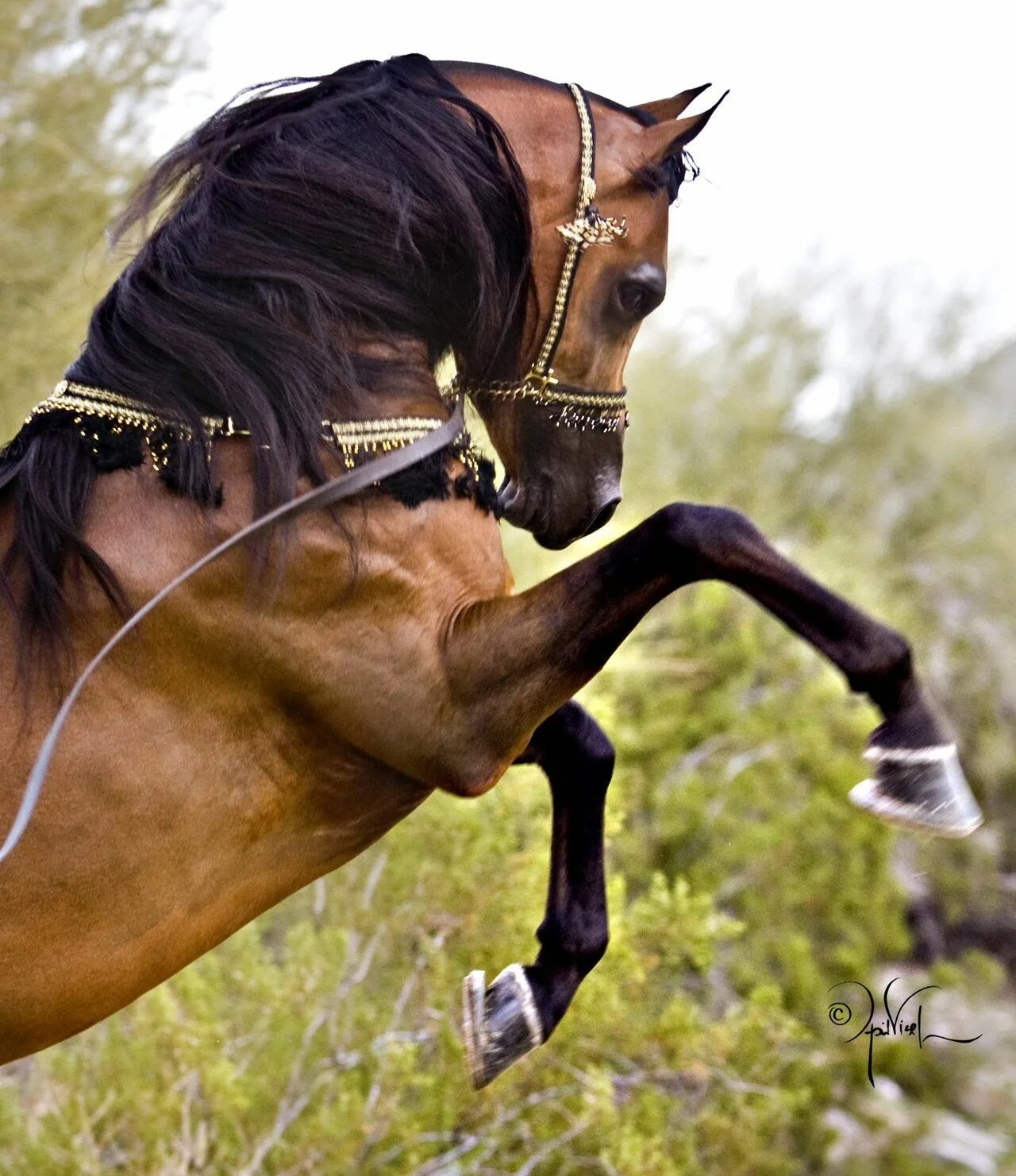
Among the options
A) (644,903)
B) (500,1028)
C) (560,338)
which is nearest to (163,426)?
(560,338)

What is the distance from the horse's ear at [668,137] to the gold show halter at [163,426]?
2.39ft

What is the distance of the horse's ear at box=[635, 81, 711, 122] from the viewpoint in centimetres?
257

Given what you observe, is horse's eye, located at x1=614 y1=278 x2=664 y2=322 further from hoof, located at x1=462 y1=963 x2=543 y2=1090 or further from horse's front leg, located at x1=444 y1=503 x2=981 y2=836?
hoof, located at x1=462 y1=963 x2=543 y2=1090

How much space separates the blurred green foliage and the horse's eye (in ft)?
6.88

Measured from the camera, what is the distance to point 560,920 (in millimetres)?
2426

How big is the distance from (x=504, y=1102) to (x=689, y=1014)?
69 centimetres

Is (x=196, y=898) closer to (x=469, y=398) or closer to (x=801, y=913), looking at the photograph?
(x=469, y=398)

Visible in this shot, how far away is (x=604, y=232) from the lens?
235 centimetres

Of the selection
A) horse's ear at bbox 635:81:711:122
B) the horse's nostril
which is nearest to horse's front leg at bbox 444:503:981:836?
the horse's nostril

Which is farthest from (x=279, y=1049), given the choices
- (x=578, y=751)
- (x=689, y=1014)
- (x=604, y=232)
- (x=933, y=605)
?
(x=933, y=605)

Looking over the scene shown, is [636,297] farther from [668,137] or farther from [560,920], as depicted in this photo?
[560,920]

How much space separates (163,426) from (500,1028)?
117cm

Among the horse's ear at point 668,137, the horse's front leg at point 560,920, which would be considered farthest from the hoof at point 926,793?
Answer: the horse's ear at point 668,137

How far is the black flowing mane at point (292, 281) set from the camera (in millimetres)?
2055
